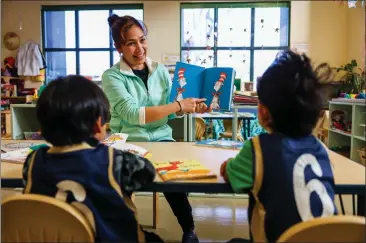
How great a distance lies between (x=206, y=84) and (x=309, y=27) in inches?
207

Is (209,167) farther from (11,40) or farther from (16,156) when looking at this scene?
(11,40)

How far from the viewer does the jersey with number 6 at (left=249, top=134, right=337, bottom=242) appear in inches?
31.8

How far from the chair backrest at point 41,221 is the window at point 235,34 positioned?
5.64 m

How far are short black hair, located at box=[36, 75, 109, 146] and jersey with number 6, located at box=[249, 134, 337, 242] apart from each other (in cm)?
43

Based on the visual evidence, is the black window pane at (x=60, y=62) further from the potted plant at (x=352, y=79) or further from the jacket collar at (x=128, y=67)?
the jacket collar at (x=128, y=67)

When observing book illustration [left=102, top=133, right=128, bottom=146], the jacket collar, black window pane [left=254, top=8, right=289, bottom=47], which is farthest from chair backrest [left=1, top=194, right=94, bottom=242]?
black window pane [left=254, top=8, right=289, bottom=47]

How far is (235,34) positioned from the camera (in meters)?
6.32

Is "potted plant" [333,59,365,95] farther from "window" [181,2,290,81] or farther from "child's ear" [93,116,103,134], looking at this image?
"child's ear" [93,116,103,134]

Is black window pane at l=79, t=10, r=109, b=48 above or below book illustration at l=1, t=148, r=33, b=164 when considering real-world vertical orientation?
above

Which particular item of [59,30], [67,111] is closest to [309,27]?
[59,30]

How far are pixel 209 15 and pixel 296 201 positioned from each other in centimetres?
595

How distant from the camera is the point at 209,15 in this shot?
6340 mm

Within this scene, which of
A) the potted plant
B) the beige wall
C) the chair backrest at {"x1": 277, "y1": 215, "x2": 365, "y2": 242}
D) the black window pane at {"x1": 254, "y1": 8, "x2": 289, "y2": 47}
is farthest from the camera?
the black window pane at {"x1": 254, "y1": 8, "x2": 289, "y2": 47}

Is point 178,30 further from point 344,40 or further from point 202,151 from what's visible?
point 202,151
